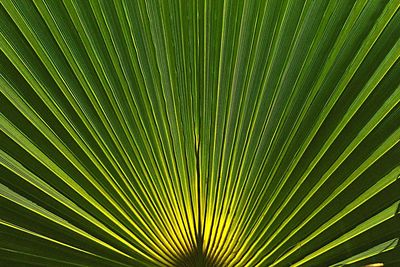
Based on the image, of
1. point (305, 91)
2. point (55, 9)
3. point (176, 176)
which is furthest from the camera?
point (176, 176)

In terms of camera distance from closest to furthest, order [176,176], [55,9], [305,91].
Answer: [55,9], [305,91], [176,176]

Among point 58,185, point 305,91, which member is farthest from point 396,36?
point 58,185

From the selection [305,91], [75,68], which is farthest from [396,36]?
[75,68]

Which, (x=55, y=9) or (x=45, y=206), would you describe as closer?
(x=55, y=9)

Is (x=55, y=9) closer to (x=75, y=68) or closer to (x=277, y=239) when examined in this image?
(x=75, y=68)

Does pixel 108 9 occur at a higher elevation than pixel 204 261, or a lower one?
higher

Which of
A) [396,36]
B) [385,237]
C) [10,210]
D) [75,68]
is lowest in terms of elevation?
[10,210]

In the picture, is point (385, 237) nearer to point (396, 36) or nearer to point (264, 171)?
point (264, 171)
